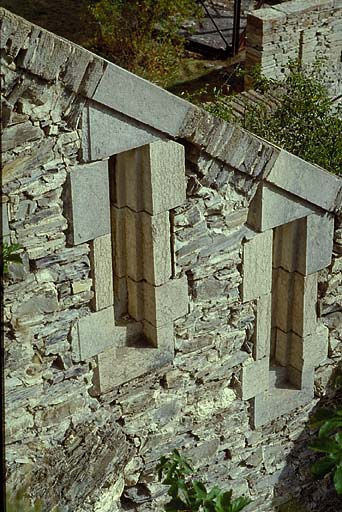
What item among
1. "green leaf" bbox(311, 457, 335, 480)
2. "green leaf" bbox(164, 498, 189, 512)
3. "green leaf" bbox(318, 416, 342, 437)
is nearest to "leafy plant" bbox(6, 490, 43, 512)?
"green leaf" bbox(164, 498, 189, 512)

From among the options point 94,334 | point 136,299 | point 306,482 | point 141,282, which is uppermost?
point 141,282

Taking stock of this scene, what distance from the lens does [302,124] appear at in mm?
9188

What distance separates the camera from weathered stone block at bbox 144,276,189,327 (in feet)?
24.1

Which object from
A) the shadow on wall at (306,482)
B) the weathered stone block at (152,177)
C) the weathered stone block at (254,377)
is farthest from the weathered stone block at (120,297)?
the shadow on wall at (306,482)

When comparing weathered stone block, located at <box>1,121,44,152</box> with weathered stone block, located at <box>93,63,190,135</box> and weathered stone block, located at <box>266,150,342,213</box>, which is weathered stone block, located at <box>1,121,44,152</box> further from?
weathered stone block, located at <box>266,150,342,213</box>

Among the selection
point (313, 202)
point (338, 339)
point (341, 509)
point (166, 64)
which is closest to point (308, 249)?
point (313, 202)

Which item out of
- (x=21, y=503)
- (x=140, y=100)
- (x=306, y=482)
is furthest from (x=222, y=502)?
(x=140, y=100)

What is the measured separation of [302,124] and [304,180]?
1.69 metres

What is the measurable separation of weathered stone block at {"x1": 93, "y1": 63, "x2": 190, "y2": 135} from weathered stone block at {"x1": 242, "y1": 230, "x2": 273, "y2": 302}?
1.15m

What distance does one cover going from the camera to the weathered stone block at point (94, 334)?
A: 709 cm

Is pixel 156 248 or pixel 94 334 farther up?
pixel 156 248

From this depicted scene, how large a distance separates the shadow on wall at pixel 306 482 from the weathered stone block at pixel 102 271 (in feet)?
7.60

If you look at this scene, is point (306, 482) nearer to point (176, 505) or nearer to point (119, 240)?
point (176, 505)

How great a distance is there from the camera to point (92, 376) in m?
7.32
